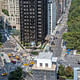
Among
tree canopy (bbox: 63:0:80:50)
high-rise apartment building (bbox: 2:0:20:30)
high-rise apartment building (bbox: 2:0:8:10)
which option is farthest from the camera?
high-rise apartment building (bbox: 2:0:8:10)

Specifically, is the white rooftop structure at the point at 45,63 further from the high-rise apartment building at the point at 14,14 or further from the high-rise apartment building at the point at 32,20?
the high-rise apartment building at the point at 14,14

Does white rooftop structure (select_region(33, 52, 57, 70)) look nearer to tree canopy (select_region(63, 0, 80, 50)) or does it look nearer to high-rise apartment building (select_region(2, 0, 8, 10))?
tree canopy (select_region(63, 0, 80, 50))

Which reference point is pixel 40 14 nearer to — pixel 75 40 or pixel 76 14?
pixel 75 40

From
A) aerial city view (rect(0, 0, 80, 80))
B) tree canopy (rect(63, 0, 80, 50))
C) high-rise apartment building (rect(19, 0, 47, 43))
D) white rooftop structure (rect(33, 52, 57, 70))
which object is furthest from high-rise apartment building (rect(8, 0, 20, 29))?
white rooftop structure (rect(33, 52, 57, 70))

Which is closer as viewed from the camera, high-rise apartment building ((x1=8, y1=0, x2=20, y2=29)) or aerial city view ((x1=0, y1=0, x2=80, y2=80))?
aerial city view ((x1=0, y1=0, x2=80, y2=80))

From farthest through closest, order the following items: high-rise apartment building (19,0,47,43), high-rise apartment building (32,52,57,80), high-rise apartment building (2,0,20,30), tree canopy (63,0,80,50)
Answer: high-rise apartment building (2,0,20,30) → high-rise apartment building (19,0,47,43) → tree canopy (63,0,80,50) → high-rise apartment building (32,52,57,80)

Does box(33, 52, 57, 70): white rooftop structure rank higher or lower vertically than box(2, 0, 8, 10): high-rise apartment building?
lower

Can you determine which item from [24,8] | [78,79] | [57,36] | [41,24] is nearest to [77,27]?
[57,36]
